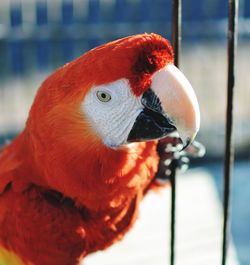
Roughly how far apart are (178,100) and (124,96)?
3.7 inches

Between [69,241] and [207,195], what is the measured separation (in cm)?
123

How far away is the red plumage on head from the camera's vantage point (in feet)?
2.72

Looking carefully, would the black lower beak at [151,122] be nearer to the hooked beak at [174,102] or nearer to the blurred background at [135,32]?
the hooked beak at [174,102]

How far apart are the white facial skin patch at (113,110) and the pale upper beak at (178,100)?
0.05 m

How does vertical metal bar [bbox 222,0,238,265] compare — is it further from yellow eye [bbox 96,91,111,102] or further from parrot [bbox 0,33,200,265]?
yellow eye [bbox 96,91,111,102]

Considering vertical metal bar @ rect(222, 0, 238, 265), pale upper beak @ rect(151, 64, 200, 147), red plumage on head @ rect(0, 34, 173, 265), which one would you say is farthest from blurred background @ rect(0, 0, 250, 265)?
pale upper beak @ rect(151, 64, 200, 147)

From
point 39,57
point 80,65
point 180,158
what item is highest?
point 80,65

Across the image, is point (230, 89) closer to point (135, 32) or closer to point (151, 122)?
point (151, 122)

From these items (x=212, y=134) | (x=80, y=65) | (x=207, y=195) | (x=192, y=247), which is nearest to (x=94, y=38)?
(x=212, y=134)

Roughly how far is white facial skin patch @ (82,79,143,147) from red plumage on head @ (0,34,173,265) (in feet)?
0.04

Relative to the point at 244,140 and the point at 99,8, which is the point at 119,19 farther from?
the point at 244,140

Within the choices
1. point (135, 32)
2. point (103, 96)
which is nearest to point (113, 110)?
point (103, 96)

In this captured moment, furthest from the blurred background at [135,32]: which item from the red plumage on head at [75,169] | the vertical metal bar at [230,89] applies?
the vertical metal bar at [230,89]

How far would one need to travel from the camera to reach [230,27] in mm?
822
